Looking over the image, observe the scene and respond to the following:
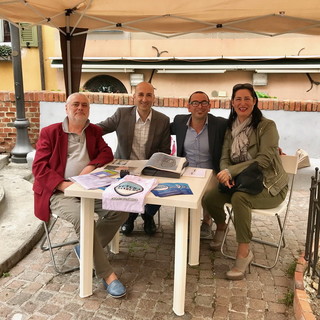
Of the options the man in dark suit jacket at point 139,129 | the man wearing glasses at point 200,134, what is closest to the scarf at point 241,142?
the man wearing glasses at point 200,134

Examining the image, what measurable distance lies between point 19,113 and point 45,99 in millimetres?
546

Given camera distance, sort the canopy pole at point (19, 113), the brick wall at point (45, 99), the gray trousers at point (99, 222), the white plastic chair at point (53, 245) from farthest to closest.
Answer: the canopy pole at point (19, 113) → the brick wall at point (45, 99) → the white plastic chair at point (53, 245) → the gray trousers at point (99, 222)

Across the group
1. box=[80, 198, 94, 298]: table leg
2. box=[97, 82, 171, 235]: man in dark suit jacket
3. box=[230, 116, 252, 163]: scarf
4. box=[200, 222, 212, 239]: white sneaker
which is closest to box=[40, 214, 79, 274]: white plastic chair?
box=[80, 198, 94, 298]: table leg

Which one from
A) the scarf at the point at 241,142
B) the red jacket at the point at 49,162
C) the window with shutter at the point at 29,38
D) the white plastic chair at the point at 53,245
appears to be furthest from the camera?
the window with shutter at the point at 29,38

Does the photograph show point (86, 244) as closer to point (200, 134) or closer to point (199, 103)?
point (200, 134)

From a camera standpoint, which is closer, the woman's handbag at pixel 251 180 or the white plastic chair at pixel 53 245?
the woman's handbag at pixel 251 180

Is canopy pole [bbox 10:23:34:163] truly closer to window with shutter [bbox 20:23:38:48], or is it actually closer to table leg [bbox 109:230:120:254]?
table leg [bbox 109:230:120:254]

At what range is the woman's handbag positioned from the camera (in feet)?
10.5

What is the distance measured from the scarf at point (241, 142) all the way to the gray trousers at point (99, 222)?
48.5 inches

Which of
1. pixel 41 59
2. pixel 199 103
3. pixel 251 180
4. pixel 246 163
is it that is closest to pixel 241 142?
pixel 246 163

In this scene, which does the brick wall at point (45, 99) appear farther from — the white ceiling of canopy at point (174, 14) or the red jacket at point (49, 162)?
the red jacket at point (49, 162)

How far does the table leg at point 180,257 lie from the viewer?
8.69ft

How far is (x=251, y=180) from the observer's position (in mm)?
3203

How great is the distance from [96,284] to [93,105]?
13.3 feet
